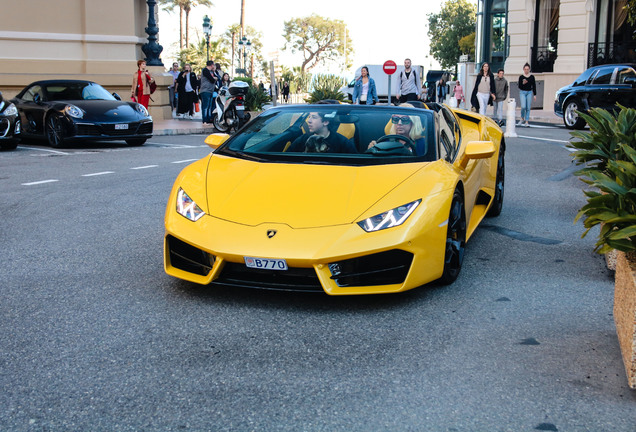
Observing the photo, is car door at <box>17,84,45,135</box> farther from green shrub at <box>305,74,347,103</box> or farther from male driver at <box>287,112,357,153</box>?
male driver at <box>287,112,357,153</box>

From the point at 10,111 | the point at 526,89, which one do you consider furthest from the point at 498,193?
the point at 526,89

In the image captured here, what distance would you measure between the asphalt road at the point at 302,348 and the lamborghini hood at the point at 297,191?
0.50 meters

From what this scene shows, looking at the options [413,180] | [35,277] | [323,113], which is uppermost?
[323,113]

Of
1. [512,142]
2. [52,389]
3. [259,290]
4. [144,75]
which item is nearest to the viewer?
[52,389]

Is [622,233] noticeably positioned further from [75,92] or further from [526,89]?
[526,89]

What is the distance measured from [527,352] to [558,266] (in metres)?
2.06

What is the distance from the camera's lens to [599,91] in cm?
2086

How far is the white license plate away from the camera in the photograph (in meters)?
4.46

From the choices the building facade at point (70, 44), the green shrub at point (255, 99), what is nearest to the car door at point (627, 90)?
the green shrub at point (255, 99)

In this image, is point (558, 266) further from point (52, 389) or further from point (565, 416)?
point (52, 389)

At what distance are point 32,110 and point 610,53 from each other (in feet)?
78.4

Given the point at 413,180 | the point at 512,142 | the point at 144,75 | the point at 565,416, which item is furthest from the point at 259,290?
the point at 144,75

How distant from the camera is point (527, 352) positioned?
155 inches

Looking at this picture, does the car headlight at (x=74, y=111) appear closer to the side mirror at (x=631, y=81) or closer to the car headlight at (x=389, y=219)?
the car headlight at (x=389, y=219)
